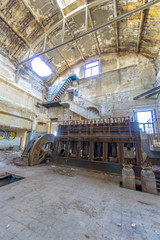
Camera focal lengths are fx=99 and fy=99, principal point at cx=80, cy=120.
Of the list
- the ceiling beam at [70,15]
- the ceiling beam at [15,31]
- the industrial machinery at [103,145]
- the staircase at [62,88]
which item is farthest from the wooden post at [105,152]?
the ceiling beam at [15,31]

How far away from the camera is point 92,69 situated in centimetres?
1419

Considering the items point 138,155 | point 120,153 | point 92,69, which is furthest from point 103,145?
point 92,69

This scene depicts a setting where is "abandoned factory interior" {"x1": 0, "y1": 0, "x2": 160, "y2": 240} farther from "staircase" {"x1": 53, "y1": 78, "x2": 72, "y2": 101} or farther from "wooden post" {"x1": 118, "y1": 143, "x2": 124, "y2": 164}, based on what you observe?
"staircase" {"x1": 53, "y1": 78, "x2": 72, "y2": 101}

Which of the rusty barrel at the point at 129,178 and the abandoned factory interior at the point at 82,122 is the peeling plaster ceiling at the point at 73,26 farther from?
the rusty barrel at the point at 129,178

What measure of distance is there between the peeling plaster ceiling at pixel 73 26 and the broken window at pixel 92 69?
1.97 m

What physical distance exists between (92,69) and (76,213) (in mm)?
15345

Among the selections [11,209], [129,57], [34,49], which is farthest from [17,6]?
[11,209]

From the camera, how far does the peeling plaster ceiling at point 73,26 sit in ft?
28.1

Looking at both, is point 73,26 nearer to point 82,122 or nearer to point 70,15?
point 70,15

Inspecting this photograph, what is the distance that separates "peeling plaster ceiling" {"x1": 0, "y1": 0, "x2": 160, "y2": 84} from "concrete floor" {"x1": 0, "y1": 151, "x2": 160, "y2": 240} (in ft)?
40.6

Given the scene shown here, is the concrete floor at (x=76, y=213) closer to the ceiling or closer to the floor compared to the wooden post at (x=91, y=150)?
closer to the floor

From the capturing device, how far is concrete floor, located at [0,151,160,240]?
1477 mm

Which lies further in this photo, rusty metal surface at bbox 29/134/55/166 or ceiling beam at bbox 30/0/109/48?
ceiling beam at bbox 30/0/109/48

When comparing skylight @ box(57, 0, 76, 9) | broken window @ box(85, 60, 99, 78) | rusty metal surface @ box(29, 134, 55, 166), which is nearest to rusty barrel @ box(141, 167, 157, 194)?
rusty metal surface @ box(29, 134, 55, 166)
